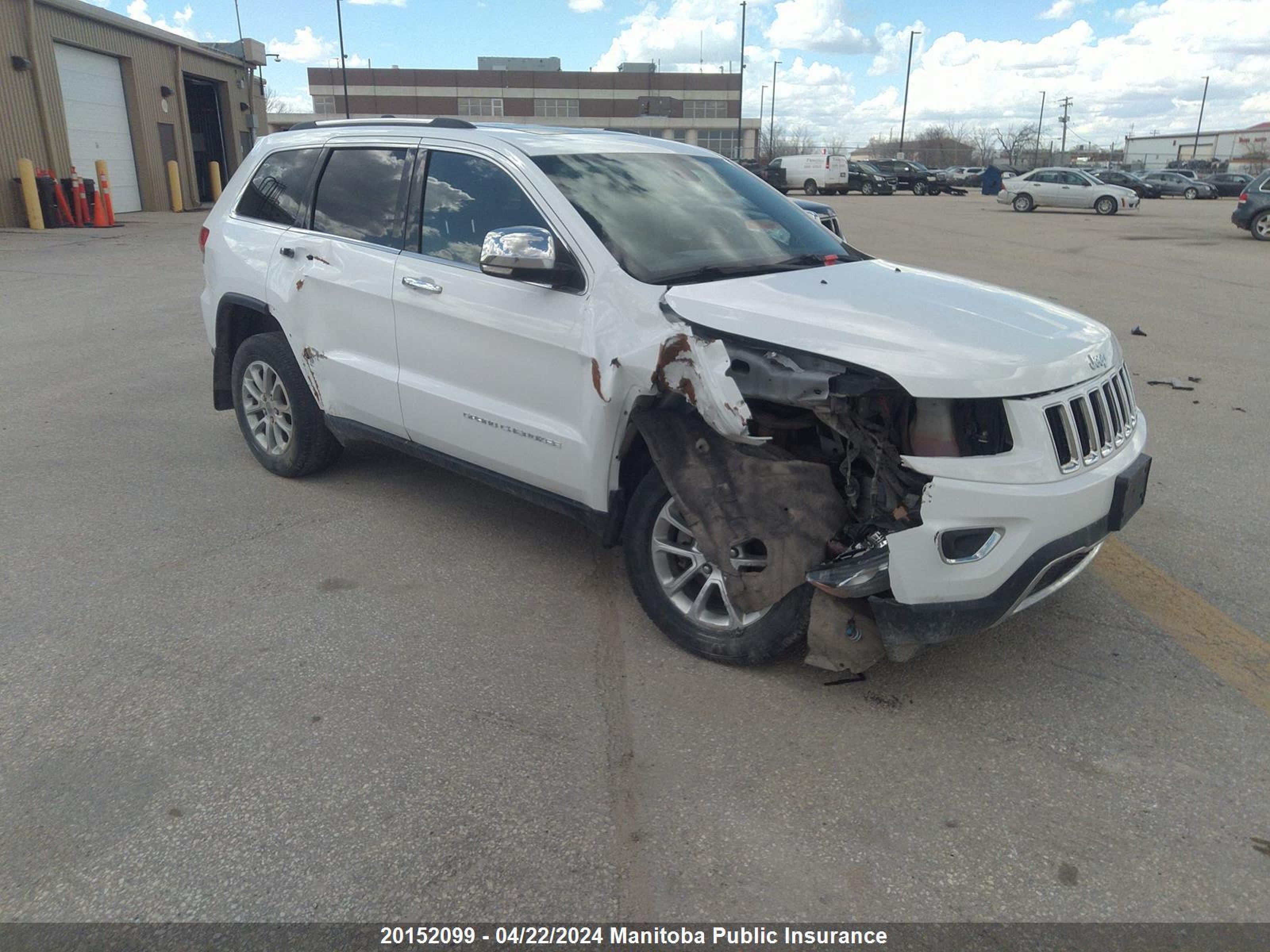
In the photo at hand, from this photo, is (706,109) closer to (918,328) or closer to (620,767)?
(918,328)

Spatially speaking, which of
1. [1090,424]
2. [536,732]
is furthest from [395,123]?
[1090,424]

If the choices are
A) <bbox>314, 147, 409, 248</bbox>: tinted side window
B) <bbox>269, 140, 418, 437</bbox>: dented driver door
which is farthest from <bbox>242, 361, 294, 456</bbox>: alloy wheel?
<bbox>314, 147, 409, 248</bbox>: tinted side window

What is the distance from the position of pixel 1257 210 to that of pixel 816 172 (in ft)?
76.2

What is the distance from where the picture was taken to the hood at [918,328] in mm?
2996

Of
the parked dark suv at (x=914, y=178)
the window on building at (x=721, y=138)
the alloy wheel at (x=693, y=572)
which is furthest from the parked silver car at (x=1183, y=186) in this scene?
the alloy wheel at (x=693, y=572)

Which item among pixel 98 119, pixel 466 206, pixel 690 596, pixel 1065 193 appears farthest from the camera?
pixel 1065 193

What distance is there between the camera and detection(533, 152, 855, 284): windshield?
150 inches

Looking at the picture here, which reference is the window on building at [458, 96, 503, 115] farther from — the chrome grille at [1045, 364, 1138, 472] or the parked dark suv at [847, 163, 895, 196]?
the chrome grille at [1045, 364, 1138, 472]

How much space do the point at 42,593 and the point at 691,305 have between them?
308 centimetres

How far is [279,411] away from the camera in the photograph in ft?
17.7

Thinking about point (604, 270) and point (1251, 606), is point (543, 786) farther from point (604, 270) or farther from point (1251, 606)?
point (1251, 606)

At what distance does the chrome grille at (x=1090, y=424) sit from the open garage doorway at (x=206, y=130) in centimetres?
3314

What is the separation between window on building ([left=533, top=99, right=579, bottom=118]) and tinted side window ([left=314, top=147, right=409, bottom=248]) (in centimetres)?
8618

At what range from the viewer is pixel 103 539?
472 cm
